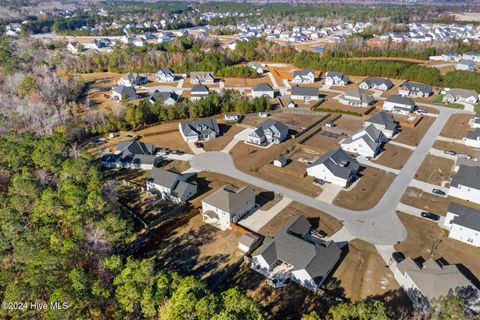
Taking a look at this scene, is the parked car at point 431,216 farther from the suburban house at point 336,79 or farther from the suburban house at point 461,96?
the suburban house at point 336,79

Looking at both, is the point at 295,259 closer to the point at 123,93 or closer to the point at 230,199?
the point at 230,199

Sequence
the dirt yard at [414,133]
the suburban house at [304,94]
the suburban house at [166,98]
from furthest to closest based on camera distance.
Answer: the suburban house at [304,94]
the suburban house at [166,98]
the dirt yard at [414,133]

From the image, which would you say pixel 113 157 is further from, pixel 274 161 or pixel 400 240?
pixel 400 240

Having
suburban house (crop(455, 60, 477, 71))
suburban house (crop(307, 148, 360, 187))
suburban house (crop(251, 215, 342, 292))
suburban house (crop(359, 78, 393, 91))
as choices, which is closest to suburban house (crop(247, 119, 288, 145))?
suburban house (crop(307, 148, 360, 187))

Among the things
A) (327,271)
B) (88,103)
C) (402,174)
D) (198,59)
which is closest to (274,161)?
(402,174)

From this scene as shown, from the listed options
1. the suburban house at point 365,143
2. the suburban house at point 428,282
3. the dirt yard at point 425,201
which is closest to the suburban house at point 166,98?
the suburban house at point 365,143
